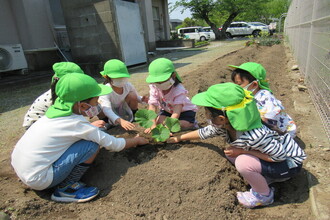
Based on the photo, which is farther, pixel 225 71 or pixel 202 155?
pixel 225 71

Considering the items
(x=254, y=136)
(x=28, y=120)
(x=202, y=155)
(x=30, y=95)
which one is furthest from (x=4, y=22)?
(x=254, y=136)

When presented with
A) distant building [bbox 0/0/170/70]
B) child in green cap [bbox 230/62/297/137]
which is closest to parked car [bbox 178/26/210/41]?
distant building [bbox 0/0/170/70]

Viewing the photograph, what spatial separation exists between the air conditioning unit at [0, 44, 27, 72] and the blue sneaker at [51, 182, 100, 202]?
649 centimetres

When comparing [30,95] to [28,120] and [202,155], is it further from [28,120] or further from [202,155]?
[202,155]

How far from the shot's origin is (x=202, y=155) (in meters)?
2.27

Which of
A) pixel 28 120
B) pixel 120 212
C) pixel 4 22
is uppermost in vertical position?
pixel 4 22

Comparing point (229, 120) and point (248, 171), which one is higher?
point (229, 120)

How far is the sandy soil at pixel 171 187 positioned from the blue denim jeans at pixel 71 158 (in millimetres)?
223

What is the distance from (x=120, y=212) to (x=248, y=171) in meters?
1.02

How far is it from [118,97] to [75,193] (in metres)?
1.47

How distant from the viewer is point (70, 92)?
1.79 metres

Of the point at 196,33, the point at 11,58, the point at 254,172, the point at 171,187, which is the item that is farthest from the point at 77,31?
the point at 196,33

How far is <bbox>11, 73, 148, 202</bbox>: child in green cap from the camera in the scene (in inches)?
70.7

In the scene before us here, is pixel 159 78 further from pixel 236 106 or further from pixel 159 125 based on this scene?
Answer: pixel 236 106
